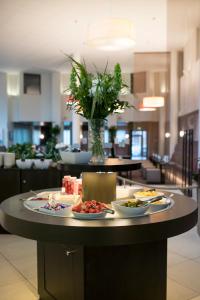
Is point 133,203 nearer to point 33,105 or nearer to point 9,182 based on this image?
point 9,182

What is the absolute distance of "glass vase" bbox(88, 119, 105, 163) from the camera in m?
2.45

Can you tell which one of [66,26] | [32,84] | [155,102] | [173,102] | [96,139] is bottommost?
[96,139]

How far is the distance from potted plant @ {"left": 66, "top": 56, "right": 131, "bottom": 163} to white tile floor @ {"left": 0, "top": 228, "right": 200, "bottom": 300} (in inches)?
67.1

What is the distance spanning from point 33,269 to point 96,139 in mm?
1886

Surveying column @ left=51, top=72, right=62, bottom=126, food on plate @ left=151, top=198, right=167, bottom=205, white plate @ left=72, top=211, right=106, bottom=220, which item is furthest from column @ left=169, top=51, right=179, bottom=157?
white plate @ left=72, top=211, right=106, bottom=220

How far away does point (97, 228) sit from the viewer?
179 cm

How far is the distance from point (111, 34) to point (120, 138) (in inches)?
534

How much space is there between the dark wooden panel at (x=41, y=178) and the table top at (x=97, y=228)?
117 inches

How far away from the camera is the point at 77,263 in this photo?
2.17m

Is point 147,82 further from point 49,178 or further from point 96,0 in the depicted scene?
point 49,178

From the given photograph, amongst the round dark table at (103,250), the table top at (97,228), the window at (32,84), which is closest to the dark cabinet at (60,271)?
the round dark table at (103,250)

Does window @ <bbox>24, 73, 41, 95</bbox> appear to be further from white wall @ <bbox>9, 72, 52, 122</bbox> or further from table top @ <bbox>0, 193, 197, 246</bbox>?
table top @ <bbox>0, 193, 197, 246</bbox>

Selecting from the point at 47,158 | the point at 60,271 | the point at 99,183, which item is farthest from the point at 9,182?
the point at 99,183

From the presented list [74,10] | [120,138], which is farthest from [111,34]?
[120,138]
